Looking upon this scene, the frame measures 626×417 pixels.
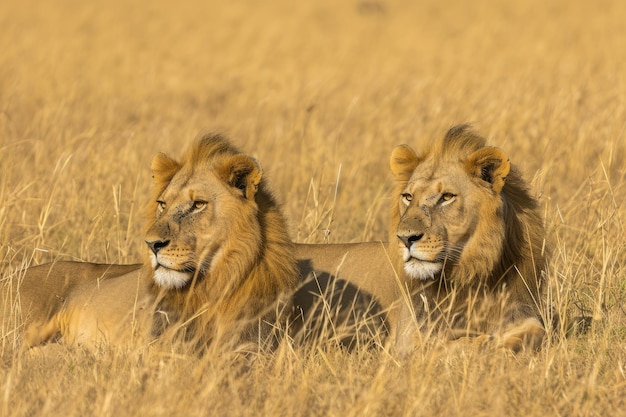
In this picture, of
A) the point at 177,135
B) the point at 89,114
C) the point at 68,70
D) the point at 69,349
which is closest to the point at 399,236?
the point at 69,349

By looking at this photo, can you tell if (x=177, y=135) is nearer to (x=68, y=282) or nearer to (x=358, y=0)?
(x=68, y=282)

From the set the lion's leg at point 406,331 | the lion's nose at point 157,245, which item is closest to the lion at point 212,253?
the lion's nose at point 157,245

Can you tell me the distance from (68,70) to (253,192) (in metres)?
10.1

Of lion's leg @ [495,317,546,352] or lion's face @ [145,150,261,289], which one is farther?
lion's leg @ [495,317,546,352]

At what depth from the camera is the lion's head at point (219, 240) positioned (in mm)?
5562

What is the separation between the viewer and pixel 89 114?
1262 cm

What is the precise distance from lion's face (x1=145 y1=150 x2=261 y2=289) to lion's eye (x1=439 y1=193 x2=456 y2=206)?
0.89m

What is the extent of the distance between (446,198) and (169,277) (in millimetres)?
1379

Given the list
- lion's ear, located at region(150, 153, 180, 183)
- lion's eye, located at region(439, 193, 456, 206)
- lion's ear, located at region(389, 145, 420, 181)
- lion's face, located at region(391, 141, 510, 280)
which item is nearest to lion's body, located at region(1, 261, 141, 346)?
lion's ear, located at region(150, 153, 180, 183)

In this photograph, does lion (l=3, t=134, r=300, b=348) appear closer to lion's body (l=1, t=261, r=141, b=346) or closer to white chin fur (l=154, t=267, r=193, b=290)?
white chin fur (l=154, t=267, r=193, b=290)

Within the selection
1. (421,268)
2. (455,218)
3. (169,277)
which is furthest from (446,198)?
(169,277)

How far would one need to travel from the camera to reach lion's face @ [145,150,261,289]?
5.53 meters

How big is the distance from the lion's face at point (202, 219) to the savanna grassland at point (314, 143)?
499mm

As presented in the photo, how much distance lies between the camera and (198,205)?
18.7 ft
